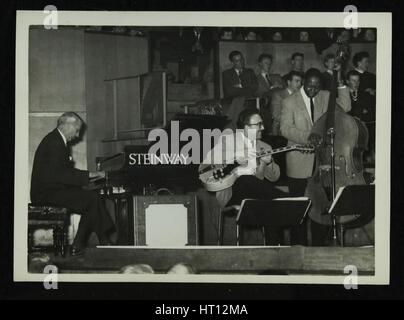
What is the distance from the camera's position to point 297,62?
19.6ft

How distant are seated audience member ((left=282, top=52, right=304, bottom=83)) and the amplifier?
1.17 metres

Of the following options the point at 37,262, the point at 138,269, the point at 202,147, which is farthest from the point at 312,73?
the point at 37,262

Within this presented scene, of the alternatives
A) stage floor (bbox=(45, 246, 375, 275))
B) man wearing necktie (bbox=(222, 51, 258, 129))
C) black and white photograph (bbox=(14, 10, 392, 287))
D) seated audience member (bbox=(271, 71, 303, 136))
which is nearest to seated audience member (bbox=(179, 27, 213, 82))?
black and white photograph (bbox=(14, 10, 392, 287))

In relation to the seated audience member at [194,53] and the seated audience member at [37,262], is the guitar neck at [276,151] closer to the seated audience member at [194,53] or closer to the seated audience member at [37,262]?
the seated audience member at [194,53]

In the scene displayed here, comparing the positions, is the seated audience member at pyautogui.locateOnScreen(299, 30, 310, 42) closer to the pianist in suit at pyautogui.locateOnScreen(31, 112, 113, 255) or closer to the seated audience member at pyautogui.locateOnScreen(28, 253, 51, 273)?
the pianist in suit at pyautogui.locateOnScreen(31, 112, 113, 255)

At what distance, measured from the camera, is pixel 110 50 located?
5.95 metres

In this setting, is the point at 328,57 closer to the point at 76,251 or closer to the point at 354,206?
the point at 354,206

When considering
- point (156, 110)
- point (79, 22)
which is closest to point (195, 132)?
point (156, 110)

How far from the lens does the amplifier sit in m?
5.95

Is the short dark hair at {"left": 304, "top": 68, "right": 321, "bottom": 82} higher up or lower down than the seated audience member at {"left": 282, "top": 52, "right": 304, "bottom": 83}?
lower down

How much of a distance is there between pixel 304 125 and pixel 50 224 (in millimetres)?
1975

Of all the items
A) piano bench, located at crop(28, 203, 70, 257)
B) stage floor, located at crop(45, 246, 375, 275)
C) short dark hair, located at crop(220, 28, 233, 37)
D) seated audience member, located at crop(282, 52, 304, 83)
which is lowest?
stage floor, located at crop(45, 246, 375, 275)
